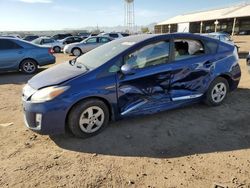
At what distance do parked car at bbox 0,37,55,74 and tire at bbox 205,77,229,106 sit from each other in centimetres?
770

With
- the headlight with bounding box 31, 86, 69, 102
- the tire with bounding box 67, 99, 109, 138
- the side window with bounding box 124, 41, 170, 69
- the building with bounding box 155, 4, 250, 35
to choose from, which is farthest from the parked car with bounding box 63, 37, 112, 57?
the building with bounding box 155, 4, 250, 35

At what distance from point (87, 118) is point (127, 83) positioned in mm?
846

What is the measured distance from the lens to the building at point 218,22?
55.3 metres

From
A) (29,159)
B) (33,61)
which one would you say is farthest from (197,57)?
(33,61)

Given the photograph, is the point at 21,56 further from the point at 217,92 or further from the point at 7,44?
the point at 217,92

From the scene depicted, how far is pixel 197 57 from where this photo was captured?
541cm

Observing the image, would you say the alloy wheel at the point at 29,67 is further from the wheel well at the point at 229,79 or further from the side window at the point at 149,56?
the wheel well at the point at 229,79

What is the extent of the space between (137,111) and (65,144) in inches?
50.9

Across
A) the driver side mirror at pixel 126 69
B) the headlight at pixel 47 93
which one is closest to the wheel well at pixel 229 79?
the driver side mirror at pixel 126 69

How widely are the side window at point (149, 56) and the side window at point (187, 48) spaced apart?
0.23 meters

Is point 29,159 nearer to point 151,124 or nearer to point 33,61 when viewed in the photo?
point 151,124

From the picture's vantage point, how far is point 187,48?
17.6ft

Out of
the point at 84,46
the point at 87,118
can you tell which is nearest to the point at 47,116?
the point at 87,118

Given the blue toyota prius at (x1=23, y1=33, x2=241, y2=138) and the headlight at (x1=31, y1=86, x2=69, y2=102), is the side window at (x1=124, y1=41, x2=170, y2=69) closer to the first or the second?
the blue toyota prius at (x1=23, y1=33, x2=241, y2=138)
